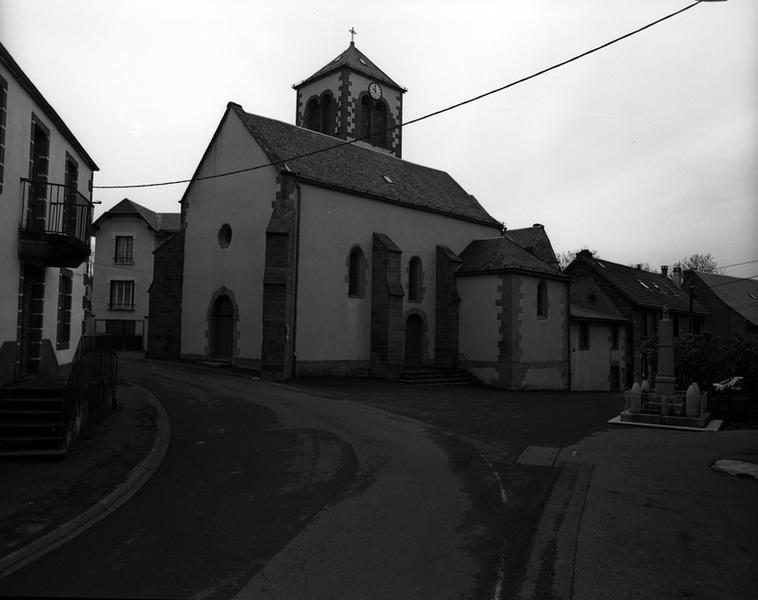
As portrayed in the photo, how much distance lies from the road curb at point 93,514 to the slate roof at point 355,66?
24.8 meters

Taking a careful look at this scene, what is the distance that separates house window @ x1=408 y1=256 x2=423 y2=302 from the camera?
2500cm

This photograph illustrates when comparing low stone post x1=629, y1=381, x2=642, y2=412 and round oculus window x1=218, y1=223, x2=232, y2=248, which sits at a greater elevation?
round oculus window x1=218, y1=223, x2=232, y2=248

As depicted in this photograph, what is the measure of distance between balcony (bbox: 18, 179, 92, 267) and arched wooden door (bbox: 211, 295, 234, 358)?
9.90 m

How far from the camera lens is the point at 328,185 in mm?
21281

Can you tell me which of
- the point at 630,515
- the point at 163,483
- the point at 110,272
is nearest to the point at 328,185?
the point at 163,483

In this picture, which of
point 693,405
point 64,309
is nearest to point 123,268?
point 64,309

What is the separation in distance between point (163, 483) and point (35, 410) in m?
2.87

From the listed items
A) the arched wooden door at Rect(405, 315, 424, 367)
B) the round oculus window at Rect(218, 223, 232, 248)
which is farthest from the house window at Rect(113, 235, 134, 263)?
the arched wooden door at Rect(405, 315, 424, 367)

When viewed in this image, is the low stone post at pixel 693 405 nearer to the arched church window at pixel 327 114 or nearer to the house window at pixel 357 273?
the house window at pixel 357 273

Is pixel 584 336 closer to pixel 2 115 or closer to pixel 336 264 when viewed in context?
pixel 336 264

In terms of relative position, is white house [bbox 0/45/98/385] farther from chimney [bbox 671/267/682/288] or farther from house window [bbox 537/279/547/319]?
chimney [bbox 671/267/682/288]

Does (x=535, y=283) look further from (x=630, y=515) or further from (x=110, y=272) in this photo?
(x=110, y=272)

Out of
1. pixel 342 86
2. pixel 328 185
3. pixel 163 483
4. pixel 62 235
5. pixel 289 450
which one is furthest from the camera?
pixel 342 86

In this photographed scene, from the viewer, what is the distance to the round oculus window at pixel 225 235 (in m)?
22.3
